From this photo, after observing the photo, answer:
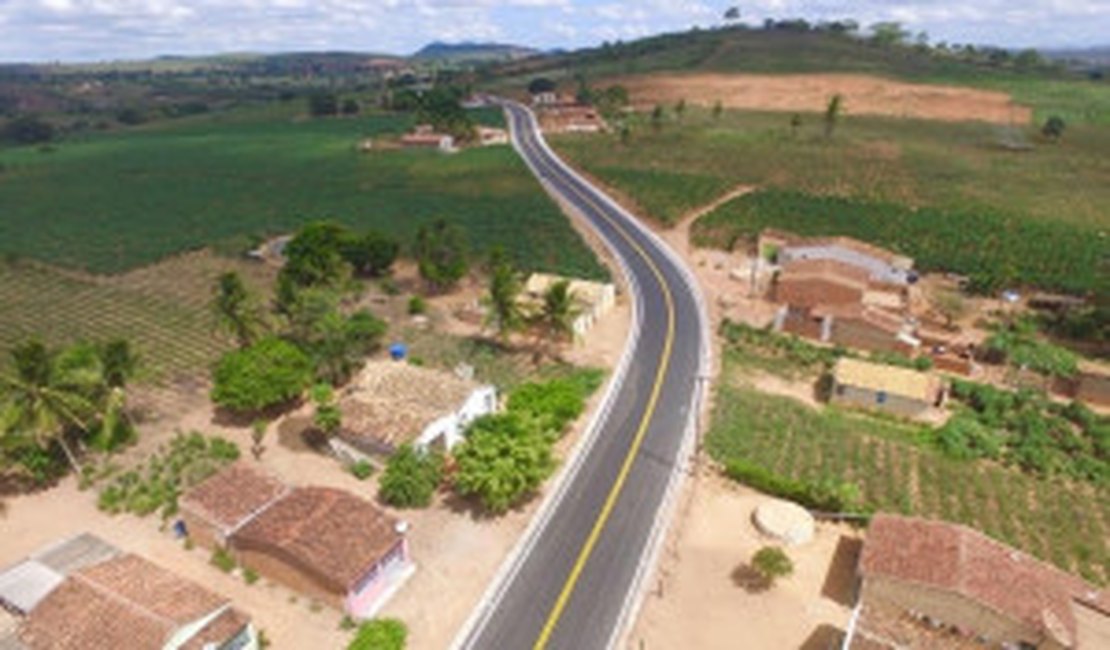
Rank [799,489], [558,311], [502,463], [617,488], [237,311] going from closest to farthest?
[502,463] < [799,489] < [617,488] < [237,311] < [558,311]

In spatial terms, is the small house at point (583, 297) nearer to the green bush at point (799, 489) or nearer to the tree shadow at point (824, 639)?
the green bush at point (799, 489)

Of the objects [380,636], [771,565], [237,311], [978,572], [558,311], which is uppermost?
[237,311]

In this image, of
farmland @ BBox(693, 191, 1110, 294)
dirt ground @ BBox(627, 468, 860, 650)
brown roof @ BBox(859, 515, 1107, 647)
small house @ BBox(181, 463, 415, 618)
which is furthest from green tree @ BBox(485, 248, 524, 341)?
farmland @ BBox(693, 191, 1110, 294)

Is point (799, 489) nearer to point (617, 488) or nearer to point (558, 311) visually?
point (617, 488)

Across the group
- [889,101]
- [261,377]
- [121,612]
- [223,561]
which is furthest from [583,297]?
[889,101]

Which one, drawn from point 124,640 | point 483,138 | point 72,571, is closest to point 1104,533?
point 124,640

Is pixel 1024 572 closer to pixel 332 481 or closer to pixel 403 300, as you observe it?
pixel 332 481
